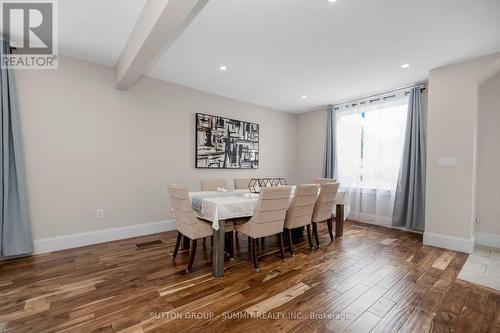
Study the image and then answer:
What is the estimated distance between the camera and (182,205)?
224cm

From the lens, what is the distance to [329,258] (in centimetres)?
269

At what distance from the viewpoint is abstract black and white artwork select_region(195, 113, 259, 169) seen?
4.03 metres

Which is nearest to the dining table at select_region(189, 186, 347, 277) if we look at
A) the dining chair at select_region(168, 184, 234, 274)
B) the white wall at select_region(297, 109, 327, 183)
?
the dining chair at select_region(168, 184, 234, 274)

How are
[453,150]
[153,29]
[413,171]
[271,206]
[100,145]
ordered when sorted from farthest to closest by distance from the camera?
[413,171] < [100,145] < [453,150] < [271,206] < [153,29]

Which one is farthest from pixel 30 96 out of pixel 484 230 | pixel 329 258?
pixel 484 230

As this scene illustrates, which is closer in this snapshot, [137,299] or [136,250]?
[137,299]

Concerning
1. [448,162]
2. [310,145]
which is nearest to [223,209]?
[448,162]

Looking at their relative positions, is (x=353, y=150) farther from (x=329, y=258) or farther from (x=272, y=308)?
(x=272, y=308)

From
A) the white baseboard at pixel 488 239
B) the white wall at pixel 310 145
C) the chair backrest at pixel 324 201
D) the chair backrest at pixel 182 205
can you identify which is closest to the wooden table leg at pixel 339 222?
the chair backrest at pixel 324 201

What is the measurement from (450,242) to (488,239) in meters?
0.69

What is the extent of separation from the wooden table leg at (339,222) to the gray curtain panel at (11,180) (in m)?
4.18

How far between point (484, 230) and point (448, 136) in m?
1.53

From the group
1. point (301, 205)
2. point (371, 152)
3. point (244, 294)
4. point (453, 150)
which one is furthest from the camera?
point (371, 152)

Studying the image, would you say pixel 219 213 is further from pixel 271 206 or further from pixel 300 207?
Answer: pixel 300 207
